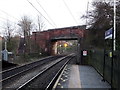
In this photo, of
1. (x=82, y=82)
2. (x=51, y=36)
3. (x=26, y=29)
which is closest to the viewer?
(x=82, y=82)

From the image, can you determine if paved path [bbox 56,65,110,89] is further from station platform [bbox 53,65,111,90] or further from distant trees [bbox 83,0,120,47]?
distant trees [bbox 83,0,120,47]

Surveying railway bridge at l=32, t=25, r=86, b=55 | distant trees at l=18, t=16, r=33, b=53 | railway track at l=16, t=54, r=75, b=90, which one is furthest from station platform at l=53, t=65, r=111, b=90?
railway bridge at l=32, t=25, r=86, b=55

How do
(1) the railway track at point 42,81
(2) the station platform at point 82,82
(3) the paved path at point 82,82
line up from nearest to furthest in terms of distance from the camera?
(2) the station platform at point 82,82 < (3) the paved path at point 82,82 < (1) the railway track at point 42,81

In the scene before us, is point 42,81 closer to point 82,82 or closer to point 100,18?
point 82,82

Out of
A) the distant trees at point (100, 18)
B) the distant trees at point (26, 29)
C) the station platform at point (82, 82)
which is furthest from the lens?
the distant trees at point (26, 29)

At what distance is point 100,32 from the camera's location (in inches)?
1189

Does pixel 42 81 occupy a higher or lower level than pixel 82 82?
lower

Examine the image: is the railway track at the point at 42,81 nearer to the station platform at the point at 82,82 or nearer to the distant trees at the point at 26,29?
the station platform at the point at 82,82

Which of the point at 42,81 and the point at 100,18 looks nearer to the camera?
the point at 42,81

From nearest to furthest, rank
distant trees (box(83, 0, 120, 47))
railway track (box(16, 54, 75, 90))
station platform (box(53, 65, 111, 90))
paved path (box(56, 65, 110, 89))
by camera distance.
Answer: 1. station platform (box(53, 65, 111, 90))
2. paved path (box(56, 65, 110, 89))
3. railway track (box(16, 54, 75, 90))
4. distant trees (box(83, 0, 120, 47))

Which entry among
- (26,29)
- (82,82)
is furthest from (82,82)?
(26,29)

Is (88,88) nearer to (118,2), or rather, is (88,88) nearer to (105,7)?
(118,2)

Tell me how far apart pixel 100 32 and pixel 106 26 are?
3.31m

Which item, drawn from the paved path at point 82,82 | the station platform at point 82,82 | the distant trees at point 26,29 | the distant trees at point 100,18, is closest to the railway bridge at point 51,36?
the distant trees at point 26,29
